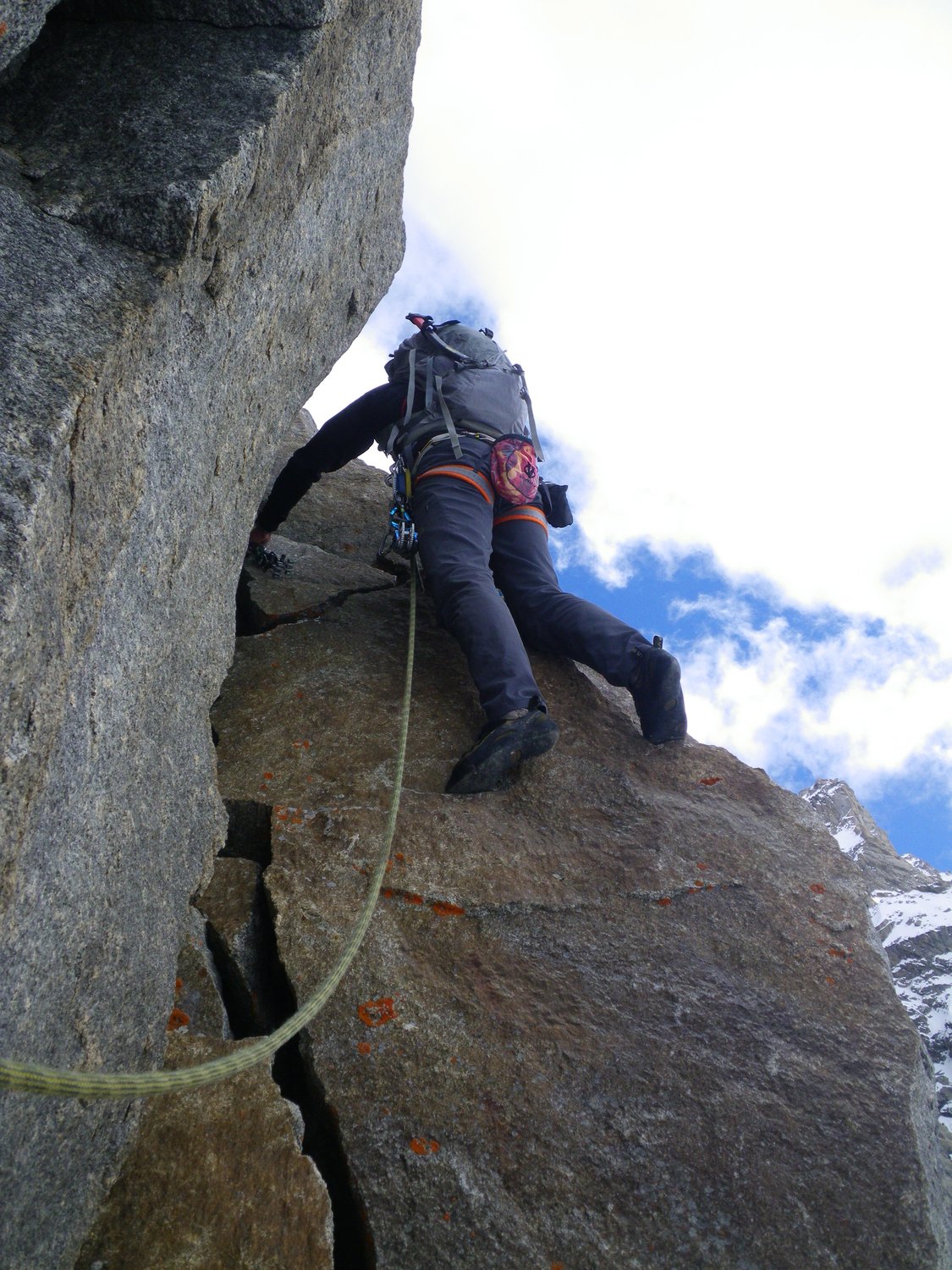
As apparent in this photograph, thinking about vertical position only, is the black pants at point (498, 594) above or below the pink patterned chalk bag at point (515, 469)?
below

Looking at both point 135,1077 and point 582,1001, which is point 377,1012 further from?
point 135,1077

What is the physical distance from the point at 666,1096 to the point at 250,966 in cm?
167

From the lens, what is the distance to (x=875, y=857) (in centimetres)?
1841

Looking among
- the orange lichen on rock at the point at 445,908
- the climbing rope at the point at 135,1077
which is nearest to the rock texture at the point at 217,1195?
the climbing rope at the point at 135,1077

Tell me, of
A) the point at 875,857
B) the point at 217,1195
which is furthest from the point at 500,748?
the point at 875,857

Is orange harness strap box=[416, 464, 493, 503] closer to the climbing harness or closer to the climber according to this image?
the climber

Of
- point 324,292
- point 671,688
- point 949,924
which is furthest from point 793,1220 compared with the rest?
point 949,924

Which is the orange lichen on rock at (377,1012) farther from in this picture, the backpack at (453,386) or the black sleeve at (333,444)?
the black sleeve at (333,444)

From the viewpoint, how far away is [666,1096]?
3.40 m

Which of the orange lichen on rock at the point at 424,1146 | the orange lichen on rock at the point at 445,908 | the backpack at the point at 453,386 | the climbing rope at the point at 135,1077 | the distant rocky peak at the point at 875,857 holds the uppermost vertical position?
the distant rocky peak at the point at 875,857

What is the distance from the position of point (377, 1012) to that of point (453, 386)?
400 cm

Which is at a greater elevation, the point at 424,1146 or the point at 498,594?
the point at 498,594

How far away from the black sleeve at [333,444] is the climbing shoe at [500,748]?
257 cm

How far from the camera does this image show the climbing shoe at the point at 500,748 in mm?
4609
